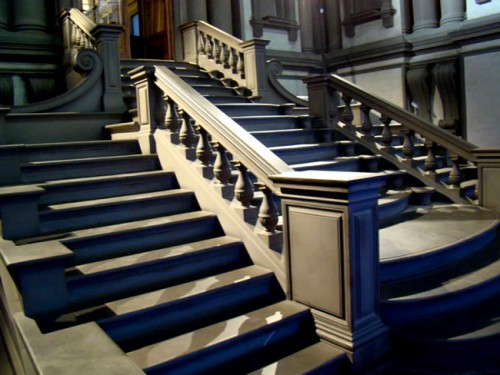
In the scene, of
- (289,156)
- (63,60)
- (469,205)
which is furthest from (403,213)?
(63,60)

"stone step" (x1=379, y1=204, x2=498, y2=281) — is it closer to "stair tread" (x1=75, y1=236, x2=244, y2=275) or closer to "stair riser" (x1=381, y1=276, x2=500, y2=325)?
"stair riser" (x1=381, y1=276, x2=500, y2=325)

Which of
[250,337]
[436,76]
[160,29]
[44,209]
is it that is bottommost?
[250,337]

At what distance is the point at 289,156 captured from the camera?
18.0 feet

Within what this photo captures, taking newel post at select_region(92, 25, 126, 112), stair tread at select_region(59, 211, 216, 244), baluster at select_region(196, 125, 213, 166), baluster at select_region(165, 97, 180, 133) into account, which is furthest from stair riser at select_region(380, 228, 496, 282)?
newel post at select_region(92, 25, 126, 112)

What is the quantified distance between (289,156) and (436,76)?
4.81 m

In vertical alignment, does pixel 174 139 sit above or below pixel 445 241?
above

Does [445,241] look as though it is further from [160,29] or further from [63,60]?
[160,29]

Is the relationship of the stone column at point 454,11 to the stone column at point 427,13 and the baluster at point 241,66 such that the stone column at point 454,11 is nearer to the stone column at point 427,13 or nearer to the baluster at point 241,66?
the stone column at point 427,13

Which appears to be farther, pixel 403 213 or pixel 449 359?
pixel 403 213

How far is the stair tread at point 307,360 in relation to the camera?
2561 millimetres

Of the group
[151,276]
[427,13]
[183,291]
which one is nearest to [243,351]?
[183,291]

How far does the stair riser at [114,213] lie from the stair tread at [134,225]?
0.37 ft

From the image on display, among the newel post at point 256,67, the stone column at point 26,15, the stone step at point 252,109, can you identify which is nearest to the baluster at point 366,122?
the stone step at point 252,109

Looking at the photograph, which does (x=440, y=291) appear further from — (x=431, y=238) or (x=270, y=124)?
(x=270, y=124)
